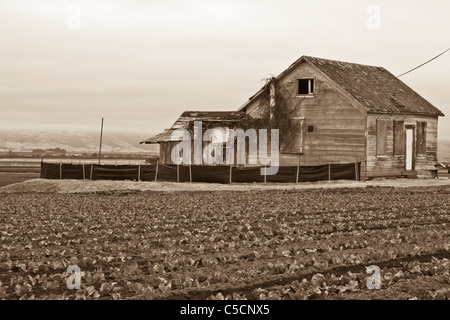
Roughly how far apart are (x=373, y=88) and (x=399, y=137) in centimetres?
357

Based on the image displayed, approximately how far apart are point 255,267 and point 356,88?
30.0m

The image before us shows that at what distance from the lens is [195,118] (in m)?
45.6

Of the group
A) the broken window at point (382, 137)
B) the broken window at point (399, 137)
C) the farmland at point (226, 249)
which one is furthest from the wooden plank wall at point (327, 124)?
the farmland at point (226, 249)

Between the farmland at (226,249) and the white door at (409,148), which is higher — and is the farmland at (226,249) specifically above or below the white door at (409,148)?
below

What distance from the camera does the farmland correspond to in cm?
1064

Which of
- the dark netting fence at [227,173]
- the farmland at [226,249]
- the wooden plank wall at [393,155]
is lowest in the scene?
the farmland at [226,249]

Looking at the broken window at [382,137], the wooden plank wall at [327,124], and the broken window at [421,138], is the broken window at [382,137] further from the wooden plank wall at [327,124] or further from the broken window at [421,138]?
the broken window at [421,138]

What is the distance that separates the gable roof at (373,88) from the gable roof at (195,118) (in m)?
1.20

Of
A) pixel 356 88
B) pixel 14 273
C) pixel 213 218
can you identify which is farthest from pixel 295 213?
pixel 356 88

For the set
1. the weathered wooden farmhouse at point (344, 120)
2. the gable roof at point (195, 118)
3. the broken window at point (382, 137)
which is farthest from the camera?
the gable roof at point (195, 118)

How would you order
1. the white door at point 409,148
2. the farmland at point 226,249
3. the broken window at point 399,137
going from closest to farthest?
the farmland at point 226,249, the broken window at point 399,137, the white door at point 409,148

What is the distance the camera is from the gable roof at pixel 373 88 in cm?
4003

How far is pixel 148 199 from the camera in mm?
29547
